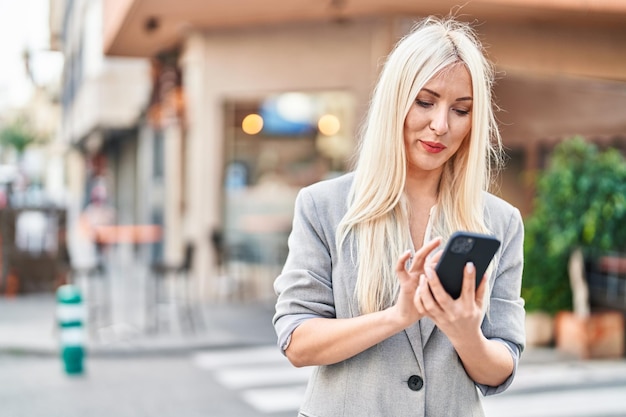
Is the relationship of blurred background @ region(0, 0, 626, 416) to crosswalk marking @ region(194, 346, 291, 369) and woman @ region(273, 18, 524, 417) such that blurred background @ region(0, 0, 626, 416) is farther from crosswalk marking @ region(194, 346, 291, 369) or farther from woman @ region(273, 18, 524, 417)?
woman @ region(273, 18, 524, 417)

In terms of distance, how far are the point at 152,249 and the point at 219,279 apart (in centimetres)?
587

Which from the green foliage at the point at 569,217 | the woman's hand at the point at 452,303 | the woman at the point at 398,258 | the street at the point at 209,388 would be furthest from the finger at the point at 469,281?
the green foliage at the point at 569,217

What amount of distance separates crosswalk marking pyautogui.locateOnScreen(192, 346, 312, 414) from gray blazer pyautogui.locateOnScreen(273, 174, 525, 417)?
18.7ft

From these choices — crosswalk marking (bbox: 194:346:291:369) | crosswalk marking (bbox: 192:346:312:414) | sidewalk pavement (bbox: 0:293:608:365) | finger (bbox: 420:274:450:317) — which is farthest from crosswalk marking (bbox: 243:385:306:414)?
finger (bbox: 420:274:450:317)

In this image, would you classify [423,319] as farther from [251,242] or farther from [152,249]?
[152,249]

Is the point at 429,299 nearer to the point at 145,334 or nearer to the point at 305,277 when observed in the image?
the point at 305,277

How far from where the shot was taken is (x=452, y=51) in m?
2.16

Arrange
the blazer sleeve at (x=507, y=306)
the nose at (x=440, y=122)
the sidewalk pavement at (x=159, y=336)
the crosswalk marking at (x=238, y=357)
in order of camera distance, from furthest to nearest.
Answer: the sidewalk pavement at (x=159, y=336)
the crosswalk marking at (x=238, y=357)
the blazer sleeve at (x=507, y=306)
the nose at (x=440, y=122)

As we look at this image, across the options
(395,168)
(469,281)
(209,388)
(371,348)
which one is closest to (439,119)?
(395,168)

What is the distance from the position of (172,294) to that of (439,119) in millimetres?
13432

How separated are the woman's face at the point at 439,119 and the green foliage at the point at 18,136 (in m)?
51.8

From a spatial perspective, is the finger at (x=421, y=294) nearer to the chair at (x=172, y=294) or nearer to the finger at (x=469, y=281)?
the finger at (x=469, y=281)

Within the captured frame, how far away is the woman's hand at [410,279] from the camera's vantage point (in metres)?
Result: 1.89

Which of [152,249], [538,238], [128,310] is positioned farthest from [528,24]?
[152,249]
